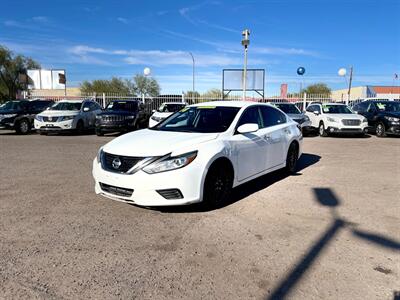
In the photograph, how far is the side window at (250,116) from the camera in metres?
6.10

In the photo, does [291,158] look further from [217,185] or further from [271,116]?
[217,185]

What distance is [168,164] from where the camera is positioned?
4.71 m

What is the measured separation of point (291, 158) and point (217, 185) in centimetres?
305

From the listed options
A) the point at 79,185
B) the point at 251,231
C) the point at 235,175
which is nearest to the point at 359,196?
the point at 235,175

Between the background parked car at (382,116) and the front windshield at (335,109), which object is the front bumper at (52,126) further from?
the background parked car at (382,116)

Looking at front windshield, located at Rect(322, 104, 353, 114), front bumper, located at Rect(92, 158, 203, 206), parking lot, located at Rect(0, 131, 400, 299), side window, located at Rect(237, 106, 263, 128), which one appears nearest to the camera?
parking lot, located at Rect(0, 131, 400, 299)

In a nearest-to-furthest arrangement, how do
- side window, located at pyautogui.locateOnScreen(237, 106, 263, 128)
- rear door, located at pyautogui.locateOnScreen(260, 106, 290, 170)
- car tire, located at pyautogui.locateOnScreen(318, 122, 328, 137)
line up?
side window, located at pyautogui.locateOnScreen(237, 106, 263, 128) < rear door, located at pyautogui.locateOnScreen(260, 106, 290, 170) < car tire, located at pyautogui.locateOnScreen(318, 122, 328, 137)

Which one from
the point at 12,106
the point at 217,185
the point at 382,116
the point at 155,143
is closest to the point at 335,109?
the point at 382,116

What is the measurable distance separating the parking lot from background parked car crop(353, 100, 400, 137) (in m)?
10.7

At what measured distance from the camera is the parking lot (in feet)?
10.4

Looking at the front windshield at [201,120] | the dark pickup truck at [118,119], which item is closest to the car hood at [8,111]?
the dark pickup truck at [118,119]

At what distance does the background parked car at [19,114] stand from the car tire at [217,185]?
14.8 m

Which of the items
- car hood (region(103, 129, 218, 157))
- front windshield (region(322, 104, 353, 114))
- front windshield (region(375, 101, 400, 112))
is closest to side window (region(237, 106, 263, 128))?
car hood (region(103, 129, 218, 157))

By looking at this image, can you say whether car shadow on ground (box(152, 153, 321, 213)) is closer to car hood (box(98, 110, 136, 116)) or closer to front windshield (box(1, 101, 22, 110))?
car hood (box(98, 110, 136, 116))
